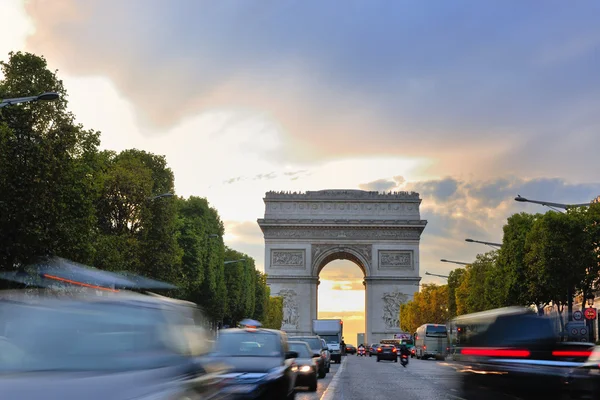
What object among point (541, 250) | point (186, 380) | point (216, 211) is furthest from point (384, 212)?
point (186, 380)

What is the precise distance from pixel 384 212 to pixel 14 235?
83222 millimetres

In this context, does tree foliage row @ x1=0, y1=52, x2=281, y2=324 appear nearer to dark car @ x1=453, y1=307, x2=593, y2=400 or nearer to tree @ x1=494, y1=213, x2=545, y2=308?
dark car @ x1=453, y1=307, x2=593, y2=400

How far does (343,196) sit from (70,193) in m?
79.4

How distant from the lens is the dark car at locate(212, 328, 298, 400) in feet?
51.0

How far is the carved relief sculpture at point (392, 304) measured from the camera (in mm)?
112375

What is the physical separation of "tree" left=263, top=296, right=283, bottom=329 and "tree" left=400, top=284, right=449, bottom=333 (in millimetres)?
15890

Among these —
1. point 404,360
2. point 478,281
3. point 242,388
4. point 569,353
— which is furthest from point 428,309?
point 242,388

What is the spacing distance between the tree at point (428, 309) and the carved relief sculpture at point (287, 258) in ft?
49.3

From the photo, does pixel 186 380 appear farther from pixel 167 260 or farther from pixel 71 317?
pixel 167 260

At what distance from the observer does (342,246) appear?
372ft

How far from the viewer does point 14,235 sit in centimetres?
3397

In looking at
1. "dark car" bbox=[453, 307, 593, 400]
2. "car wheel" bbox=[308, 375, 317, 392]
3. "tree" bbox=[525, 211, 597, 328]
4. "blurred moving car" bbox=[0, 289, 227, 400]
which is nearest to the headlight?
"dark car" bbox=[453, 307, 593, 400]

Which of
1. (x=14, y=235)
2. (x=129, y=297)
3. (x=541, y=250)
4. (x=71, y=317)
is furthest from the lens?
(x=541, y=250)

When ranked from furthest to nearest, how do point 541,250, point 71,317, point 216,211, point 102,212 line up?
point 216,211 → point 541,250 → point 102,212 → point 71,317
